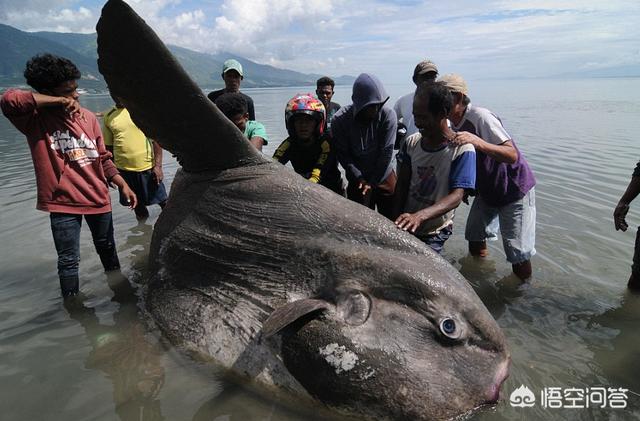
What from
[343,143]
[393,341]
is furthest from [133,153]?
[393,341]

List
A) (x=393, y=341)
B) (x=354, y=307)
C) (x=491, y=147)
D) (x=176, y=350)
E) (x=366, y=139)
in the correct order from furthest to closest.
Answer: (x=366, y=139), (x=491, y=147), (x=176, y=350), (x=354, y=307), (x=393, y=341)

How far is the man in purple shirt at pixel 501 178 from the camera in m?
3.81

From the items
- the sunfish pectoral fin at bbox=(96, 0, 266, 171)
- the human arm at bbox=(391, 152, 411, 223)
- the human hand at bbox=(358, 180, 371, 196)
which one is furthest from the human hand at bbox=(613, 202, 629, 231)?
the sunfish pectoral fin at bbox=(96, 0, 266, 171)

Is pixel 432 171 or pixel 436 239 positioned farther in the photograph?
pixel 436 239

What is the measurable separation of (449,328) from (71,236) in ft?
11.5

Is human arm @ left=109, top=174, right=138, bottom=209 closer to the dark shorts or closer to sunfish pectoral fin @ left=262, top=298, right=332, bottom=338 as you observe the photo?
the dark shorts

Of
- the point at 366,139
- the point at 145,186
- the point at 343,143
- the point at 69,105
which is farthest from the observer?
the point at 145,186

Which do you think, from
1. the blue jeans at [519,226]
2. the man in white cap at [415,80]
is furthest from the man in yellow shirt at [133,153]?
the blue jeans at [519,226]

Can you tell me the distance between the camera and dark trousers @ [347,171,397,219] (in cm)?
484

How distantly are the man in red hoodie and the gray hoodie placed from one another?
257 centimetres

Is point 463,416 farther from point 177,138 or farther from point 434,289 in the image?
point 177,138

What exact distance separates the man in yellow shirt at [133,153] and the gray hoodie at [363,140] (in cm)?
281

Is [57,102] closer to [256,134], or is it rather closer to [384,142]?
[256,134]

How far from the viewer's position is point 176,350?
3277mm
